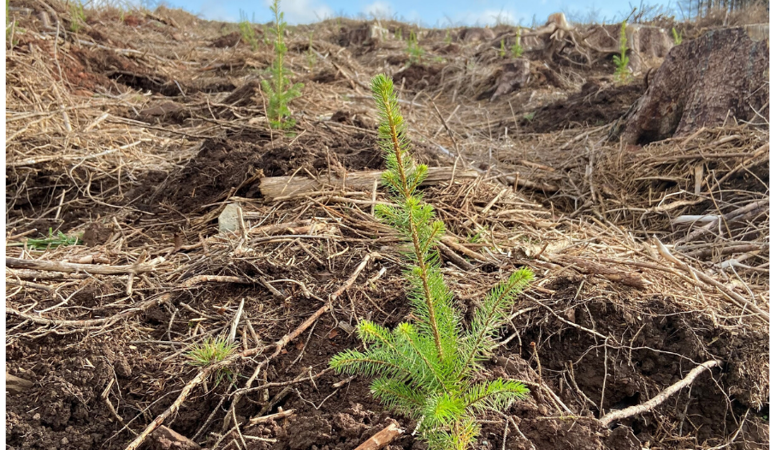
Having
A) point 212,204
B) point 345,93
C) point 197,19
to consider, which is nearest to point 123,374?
point 212,204

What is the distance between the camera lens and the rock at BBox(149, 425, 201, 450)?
66.0 inches

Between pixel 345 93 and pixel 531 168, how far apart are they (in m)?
3.58

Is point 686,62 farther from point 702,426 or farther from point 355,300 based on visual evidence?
point 355,300

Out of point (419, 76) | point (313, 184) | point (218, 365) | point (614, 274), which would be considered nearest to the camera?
point (218, 365)

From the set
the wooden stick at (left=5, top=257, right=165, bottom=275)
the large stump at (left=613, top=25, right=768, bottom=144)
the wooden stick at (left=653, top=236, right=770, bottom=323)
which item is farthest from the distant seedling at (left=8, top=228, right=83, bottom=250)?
the large stump at (left=613, top=25, right=768, bottom=144)

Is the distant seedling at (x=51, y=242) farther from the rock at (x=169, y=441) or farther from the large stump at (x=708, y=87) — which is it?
the large stump at (x=708, y=87)

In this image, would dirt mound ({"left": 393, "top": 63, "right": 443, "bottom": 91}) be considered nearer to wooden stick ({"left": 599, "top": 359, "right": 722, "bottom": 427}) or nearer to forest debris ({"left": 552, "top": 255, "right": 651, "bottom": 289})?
forest debris ({"left": 552, "top": 255, "right": 651, "bottom": 289})

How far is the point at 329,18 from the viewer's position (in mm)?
17500

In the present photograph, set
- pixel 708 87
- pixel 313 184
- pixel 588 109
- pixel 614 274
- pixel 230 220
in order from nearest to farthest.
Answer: pixel 614 274
pixel 230 220
pixel 313 184
pixel 708 87
pixel 588 109

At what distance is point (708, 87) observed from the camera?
4.76 meters

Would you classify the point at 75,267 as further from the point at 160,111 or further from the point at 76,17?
the point at 76,17

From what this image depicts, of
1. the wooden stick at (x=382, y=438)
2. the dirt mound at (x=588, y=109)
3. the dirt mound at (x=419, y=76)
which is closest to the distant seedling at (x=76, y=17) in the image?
the dirt mound at (x=419, y=76)

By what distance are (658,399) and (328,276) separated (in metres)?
1.56

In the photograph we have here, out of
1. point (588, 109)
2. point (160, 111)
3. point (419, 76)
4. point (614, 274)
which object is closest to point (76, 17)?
point (160, 111)
